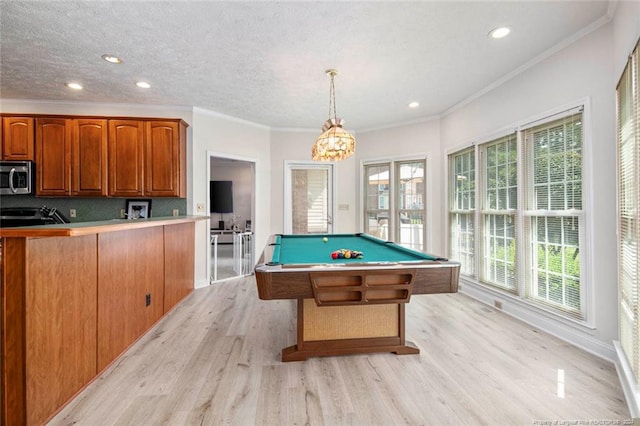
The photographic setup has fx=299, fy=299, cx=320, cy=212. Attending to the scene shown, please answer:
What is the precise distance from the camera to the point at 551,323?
9.22 ft

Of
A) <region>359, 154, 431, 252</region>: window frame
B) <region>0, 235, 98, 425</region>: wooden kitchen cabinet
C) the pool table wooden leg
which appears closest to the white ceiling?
<region>359, 154, 431, 252</region>: window frame

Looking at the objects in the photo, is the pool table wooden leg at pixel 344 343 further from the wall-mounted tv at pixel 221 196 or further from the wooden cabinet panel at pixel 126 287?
the wall-mounted tv at pixel 221 196

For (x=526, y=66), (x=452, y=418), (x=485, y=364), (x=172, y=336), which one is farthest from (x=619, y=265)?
(x=172, y=336)

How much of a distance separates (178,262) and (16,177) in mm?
2401

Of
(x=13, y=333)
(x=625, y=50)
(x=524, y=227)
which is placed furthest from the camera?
(x=524, y=227)

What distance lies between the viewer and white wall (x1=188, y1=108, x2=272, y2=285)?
457 cm

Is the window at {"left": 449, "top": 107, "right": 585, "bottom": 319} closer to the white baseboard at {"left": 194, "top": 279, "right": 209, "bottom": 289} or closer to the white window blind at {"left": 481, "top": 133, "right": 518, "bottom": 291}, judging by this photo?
the white window blind at {"left": 481, "top": 133, "right": 518, "bottom": 291}

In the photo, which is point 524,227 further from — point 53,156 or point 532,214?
point 53,156

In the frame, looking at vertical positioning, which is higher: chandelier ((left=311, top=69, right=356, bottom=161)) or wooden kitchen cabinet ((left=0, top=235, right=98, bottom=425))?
chandelier ((left=311, top=69, right=356, bottom=161))

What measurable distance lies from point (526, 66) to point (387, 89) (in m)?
1.48

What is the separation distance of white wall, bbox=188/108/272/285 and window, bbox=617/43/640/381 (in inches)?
181

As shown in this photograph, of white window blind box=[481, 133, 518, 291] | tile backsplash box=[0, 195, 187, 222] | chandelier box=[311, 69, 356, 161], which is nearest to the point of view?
chandelier box=[311, 69, 356, 161]

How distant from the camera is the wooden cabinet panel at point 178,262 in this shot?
3404 mm

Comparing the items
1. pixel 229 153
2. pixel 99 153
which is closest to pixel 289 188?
pixel 229 153
